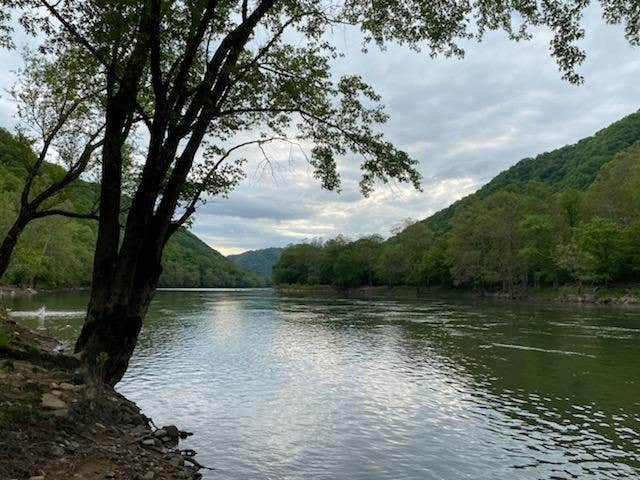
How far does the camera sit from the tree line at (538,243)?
90688 millimetres

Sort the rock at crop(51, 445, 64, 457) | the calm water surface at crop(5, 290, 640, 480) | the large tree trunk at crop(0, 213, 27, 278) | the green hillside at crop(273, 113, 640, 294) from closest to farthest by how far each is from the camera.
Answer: the rock at crop(51, 445, 64, 457), the calm water surface at crop(5, 290, 640, 480), the large tree trunk at crop(0, 213, 27, 278), the green hillside at crop(273, 113, 640, 294)

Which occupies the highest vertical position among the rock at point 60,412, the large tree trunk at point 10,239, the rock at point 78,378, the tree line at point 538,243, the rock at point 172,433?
the tree line at point 538,243

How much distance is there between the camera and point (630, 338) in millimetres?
35969

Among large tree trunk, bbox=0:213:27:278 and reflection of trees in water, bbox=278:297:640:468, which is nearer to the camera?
reflection of trees in water, bbox=278:297:640:468

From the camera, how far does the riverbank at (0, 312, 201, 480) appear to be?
8.00 meters

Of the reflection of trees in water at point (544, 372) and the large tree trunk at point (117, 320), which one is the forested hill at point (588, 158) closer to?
the reflection of trees in water at point (544, 372)

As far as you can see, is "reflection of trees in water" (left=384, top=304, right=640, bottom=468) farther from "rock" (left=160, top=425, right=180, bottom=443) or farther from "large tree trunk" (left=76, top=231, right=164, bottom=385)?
"large tree trunk" (left=76, top=231, right=164, bottom=385)

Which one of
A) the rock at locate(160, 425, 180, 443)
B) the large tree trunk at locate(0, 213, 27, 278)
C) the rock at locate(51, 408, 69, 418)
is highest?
the large tree trunk at locate(0, 213, 27, 278)

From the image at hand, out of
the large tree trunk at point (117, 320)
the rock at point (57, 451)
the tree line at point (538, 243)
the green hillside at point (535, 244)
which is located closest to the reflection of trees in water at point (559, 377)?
the large tree trunk at point (117, 320)

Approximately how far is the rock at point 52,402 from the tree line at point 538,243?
95.5 metres

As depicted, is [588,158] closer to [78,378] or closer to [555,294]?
[555,294]

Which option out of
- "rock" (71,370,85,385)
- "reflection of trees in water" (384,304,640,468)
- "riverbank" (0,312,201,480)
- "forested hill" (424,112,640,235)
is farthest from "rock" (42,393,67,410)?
"forested hill" (424,112,640,235)

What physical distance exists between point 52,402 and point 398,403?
A: 12.7 m

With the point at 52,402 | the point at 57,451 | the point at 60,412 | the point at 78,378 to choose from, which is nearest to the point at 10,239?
the point at 78,378
